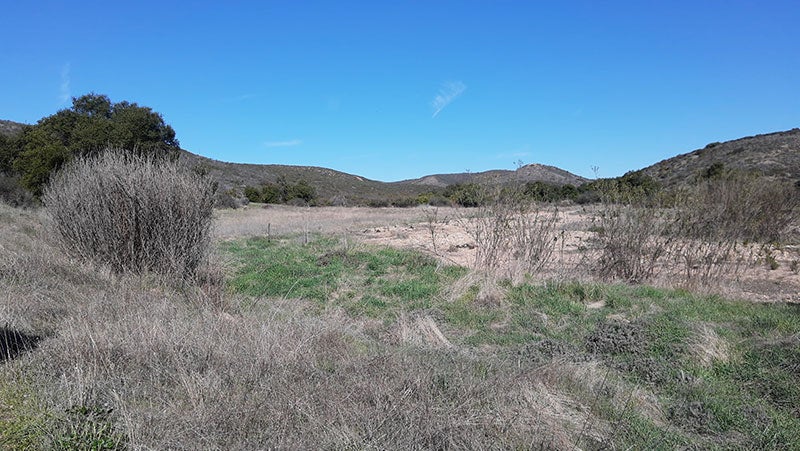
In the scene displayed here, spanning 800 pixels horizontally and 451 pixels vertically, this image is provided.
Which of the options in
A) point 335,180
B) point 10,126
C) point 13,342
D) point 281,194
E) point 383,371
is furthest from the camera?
point 335,180

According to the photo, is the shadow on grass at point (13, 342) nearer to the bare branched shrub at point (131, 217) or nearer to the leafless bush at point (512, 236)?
the bare branched shrub at point (131, 217)

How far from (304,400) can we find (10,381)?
196 centimetres

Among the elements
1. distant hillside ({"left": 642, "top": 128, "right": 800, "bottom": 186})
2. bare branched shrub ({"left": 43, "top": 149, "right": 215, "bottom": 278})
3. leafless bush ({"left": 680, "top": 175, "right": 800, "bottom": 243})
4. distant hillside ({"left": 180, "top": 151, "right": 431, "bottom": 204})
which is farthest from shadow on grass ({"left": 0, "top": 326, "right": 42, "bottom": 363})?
distant hillside ({"left": 180, "top": 151, "right": 431, "bottom": 204})

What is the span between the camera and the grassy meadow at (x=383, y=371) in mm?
2699

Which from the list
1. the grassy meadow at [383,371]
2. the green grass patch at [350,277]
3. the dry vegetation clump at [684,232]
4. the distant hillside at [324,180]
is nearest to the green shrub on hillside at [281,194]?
the distant hillside at [324,180]

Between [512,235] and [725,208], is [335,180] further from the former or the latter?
Result: [725,208]

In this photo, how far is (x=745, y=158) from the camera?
3394cm

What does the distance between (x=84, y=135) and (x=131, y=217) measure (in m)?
22.3

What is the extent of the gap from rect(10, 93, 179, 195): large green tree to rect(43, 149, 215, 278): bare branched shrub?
45.3 feet

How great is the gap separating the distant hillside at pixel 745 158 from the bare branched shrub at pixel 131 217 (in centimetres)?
2846

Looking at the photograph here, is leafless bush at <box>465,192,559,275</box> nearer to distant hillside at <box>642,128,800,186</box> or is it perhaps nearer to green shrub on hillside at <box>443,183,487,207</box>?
green shrub on hillside at <box>443,183,487,207</box>

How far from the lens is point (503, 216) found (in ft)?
30.8

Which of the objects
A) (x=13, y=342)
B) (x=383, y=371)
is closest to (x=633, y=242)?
(x=383, y=371)

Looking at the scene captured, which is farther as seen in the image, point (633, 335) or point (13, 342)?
point (633, 335)
